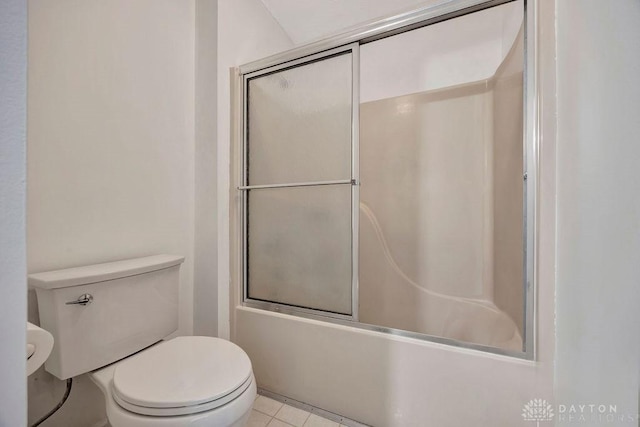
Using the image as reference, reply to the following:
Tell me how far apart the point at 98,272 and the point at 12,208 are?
0.92 meters

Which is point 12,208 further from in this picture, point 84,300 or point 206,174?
point 206,174

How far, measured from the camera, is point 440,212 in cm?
176

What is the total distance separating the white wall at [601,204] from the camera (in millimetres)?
217

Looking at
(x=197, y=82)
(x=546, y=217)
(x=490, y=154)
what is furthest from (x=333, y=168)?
(x=490, y=154)

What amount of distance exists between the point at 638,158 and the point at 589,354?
0.19 meters

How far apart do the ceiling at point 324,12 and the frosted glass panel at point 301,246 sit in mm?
1157

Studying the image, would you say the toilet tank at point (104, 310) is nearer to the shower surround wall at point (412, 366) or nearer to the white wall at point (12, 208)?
the shower surround wall at point (412, 366)

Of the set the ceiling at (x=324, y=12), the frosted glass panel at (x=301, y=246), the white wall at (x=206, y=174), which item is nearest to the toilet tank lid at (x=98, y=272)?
the white wall at (x=206, y=174)

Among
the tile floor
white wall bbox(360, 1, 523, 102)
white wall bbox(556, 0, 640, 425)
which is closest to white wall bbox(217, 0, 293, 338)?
the tile floor

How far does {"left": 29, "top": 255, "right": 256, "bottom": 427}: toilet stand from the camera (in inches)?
29.6

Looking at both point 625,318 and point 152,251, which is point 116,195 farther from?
point 625,318

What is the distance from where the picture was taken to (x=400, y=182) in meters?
1.89

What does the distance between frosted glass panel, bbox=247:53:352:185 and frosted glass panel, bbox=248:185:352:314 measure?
94 mm

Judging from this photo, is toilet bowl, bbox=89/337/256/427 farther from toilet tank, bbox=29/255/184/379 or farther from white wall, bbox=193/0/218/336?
white wall, bbox=193/0/218/336
